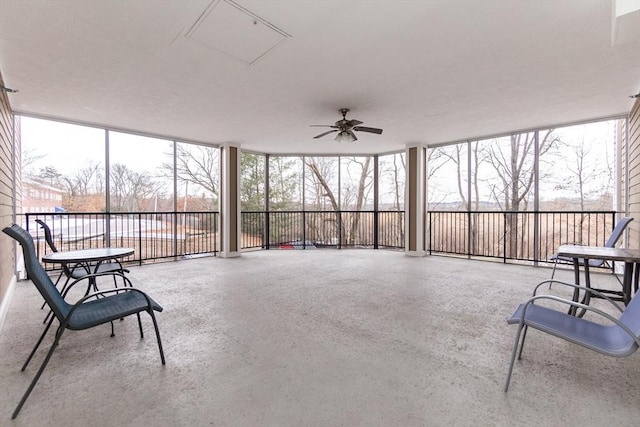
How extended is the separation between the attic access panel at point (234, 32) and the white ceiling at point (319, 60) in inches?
0.5

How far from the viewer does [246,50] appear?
107 inches

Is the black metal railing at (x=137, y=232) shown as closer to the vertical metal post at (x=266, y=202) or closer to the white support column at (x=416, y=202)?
the vertical metal post at (x=266, y=202)

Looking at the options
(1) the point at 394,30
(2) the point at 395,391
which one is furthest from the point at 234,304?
(1) the point at 394,30

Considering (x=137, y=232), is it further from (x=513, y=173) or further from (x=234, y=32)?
(x=513, y=173)

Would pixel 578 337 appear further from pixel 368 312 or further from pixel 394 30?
pixel 394 30

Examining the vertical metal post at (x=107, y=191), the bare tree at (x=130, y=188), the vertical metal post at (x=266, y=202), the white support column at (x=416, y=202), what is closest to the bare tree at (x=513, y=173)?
the white support column at (x=416, y=202)

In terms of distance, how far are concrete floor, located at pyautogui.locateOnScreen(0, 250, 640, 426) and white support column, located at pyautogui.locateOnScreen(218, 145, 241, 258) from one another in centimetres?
318

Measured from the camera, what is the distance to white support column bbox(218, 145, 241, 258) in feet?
21.6

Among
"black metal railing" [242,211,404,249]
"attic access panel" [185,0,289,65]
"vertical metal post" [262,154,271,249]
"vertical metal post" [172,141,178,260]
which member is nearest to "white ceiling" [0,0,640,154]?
"attic access panel" [185,0,289,65]

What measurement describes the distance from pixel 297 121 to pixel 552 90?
362 cm

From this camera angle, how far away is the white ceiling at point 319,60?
220cm

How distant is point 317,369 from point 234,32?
2766 millimetres

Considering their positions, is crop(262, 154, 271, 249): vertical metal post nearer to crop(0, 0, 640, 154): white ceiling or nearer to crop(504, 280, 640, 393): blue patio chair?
crop(0, 0, 640, 154): white ceiling

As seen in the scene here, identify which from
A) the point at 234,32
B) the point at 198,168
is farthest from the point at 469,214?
the point at 198,168
